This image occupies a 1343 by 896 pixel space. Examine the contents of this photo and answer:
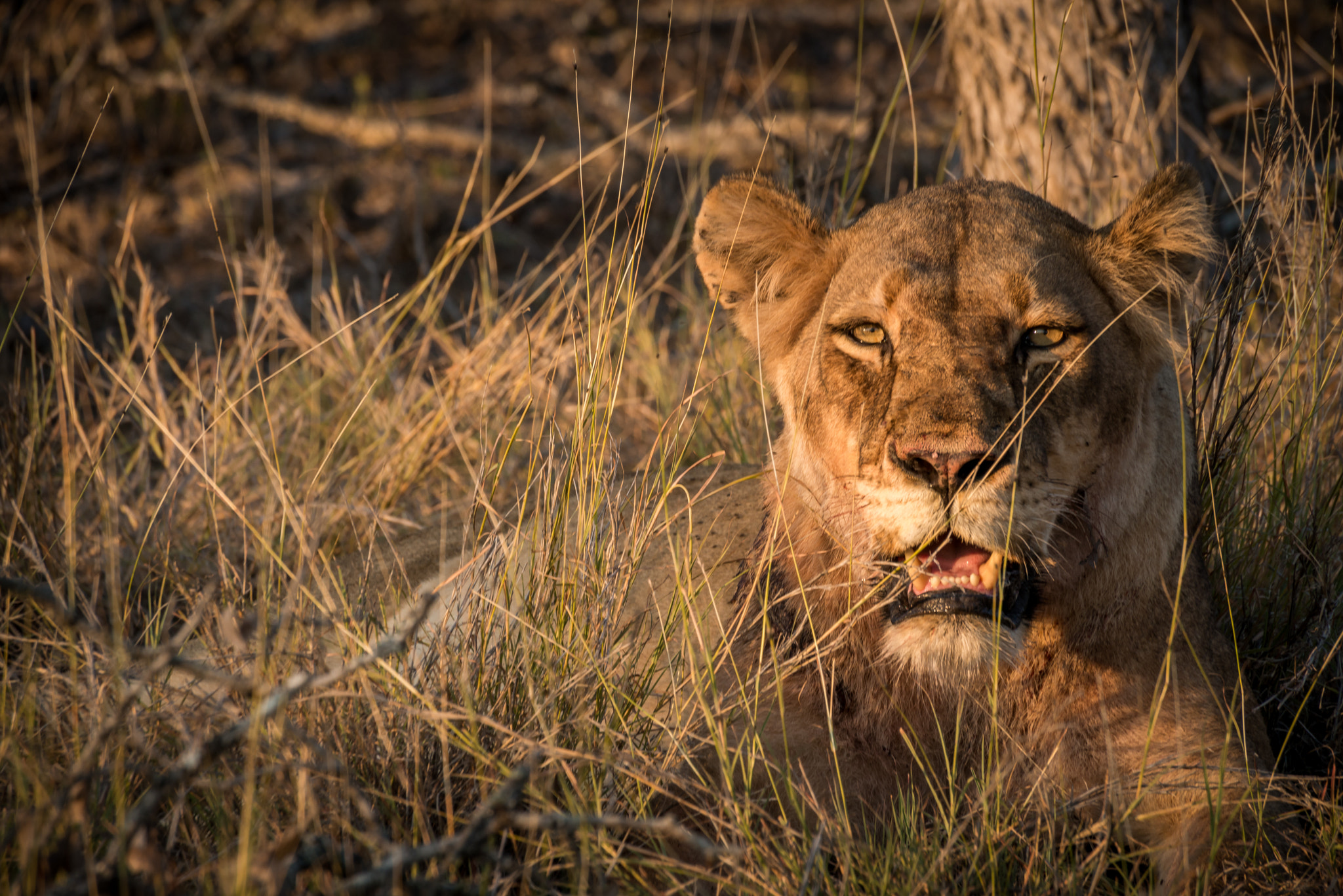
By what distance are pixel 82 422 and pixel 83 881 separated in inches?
157

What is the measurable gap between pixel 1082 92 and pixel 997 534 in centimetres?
286

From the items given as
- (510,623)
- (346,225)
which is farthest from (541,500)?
(346,225)

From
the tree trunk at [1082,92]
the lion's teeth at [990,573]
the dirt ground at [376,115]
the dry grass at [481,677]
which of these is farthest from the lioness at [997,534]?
the dirt ground at [376,115]

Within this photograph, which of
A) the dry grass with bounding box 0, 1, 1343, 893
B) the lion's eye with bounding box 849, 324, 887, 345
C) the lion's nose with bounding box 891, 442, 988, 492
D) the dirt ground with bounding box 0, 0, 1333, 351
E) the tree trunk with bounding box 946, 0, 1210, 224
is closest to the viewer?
the dry grass with bounding box 0, 1, 1343, 893

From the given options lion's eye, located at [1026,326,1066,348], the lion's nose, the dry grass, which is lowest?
the dry grass

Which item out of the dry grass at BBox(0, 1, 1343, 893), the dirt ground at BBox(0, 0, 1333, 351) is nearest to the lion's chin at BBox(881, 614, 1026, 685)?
the dry grass at BBox(0, 1, 1343, 893)

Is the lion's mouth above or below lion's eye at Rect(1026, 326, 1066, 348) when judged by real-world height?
below

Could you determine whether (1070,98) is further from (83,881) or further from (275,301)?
(83,881)

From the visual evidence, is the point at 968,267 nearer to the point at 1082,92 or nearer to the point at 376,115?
the point at 1082,92

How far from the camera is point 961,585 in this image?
2.25 m

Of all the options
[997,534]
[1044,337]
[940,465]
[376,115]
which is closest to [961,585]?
[997,534]

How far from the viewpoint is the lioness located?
87.7 inches

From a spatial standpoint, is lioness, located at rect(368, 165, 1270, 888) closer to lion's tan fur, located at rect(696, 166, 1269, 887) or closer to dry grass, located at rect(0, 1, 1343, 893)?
lion's tan fur, located at rect(696, 166, 1269, 887)

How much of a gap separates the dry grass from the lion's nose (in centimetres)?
59
